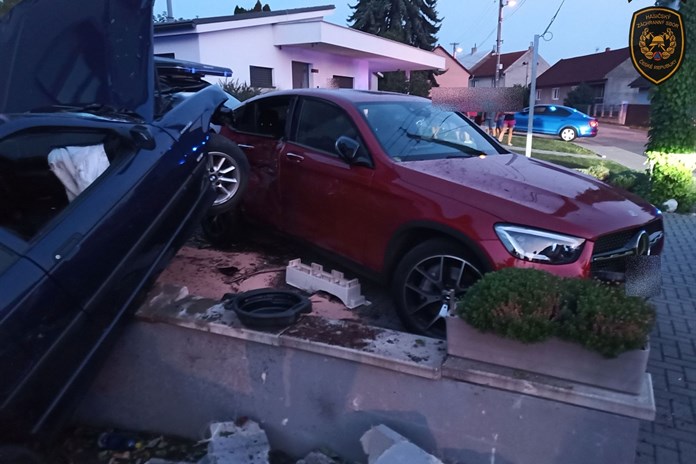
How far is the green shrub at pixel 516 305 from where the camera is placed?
8.02 ft

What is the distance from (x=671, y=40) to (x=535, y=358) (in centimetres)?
779

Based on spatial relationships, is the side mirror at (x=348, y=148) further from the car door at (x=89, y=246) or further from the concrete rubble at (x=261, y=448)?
the concrete rubble at (x=261, y=448)

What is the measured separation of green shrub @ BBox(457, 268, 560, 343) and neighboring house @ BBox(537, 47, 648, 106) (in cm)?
4439

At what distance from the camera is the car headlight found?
319cm

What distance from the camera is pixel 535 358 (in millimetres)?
2514

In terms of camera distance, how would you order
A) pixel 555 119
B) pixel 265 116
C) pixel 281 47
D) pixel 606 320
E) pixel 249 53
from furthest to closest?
pixel 555 119 < pixel 281 47 < pixel 249 53 < pixel 265 116 < pixel 606 320

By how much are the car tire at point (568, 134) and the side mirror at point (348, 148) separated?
945 inches

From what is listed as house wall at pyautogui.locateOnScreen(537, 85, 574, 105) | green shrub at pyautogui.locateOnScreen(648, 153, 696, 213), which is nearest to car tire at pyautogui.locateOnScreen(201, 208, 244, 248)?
green shrub at pyautogui.locateOnScreen(648, 153, 696, 213)

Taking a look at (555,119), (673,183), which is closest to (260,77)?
(673,183)

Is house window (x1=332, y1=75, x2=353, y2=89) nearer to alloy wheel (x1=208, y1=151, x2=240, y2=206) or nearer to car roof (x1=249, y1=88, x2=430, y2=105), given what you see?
car roof (x1=249, y1=88, x2=430, y2=105)

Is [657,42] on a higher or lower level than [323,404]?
higher

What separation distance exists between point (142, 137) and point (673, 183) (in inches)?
355

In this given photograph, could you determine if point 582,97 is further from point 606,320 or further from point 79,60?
point 606,320

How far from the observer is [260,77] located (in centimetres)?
1566
